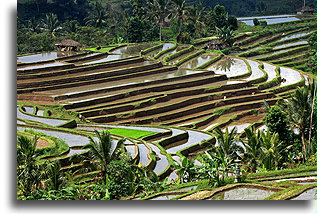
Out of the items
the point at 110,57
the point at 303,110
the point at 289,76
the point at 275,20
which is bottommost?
the point at 303,110

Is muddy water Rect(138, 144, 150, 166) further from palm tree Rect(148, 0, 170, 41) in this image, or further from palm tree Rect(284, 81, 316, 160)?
palm tree Rect(148, 0, 170, 41)

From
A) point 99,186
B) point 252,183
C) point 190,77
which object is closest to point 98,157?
point 99,186

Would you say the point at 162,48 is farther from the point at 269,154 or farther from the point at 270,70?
the point at 269,154

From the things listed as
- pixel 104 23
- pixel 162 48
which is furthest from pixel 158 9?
pixel 162 48

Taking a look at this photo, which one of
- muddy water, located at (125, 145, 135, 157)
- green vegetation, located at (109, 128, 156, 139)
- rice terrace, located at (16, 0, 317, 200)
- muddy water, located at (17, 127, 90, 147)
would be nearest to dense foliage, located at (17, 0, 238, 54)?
rice terrace, located at (16, 0, 317, 200)

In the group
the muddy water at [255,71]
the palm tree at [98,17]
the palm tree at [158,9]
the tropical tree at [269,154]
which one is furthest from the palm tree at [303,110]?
the palm tree at [98,17]

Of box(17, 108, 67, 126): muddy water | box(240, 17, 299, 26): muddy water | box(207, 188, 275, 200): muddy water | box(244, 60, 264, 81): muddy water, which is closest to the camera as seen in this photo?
box(207, 188, 275, 200): muddy water
